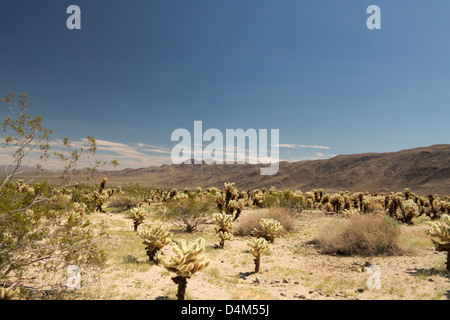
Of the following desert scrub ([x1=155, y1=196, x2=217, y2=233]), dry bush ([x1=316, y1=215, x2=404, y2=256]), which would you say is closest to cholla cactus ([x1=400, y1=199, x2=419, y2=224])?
dry bush ([x1=316, y1=215, x2=404, y2=256])

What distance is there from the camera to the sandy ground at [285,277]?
5875mm

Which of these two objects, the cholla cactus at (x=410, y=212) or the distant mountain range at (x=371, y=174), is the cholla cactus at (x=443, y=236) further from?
the distant mountain range at (x=371, y=174)

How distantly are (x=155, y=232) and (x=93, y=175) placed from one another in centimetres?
314

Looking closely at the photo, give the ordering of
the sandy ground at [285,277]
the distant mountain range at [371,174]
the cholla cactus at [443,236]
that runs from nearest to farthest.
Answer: the sandy ground at [285,277] < the cholla cactus at [443,236] < the distant mountain range at [371,174]

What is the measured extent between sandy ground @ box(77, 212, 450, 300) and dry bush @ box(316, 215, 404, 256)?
53 centimetres

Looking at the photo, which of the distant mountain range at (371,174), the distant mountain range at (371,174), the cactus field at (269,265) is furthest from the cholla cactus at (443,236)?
the distant mountain range at (371,174)

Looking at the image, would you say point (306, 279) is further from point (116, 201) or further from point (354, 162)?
point (354, 162)

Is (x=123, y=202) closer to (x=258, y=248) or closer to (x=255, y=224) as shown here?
(x=255, y=224)

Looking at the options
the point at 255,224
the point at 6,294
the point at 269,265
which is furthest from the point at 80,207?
the point at 255,224

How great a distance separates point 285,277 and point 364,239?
4787 mm

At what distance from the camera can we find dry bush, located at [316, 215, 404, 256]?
970 centimetres

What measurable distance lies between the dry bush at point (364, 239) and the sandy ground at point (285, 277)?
1.74 feet

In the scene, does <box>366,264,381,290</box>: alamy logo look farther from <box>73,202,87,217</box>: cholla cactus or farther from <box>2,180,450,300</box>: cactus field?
<box>73,202,87,217</box>: cholla cactus
